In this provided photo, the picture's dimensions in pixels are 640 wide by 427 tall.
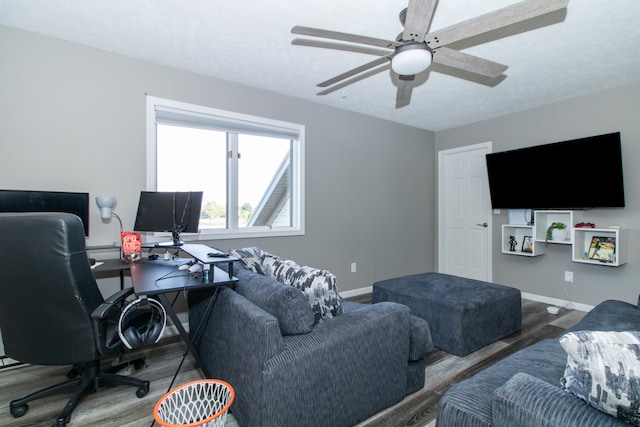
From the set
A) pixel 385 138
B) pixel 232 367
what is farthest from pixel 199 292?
pixel 385 138

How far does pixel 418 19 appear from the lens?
1607mm

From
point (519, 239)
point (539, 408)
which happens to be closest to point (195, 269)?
point (539, 408)

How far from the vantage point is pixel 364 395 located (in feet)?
5.36

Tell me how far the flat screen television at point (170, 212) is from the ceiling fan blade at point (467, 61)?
79.9 inches

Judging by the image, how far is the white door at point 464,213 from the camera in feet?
14.7

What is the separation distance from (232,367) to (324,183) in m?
2.62

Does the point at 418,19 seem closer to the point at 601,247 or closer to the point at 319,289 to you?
the point at 319,289

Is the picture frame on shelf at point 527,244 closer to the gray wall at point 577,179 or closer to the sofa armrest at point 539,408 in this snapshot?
the gray wall at point 577,179

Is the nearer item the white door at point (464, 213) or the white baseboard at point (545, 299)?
the white baseboard at point (545, 299)

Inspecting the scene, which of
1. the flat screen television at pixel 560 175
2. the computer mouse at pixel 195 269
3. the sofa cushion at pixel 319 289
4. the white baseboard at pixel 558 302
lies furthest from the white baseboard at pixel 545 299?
the computer mouse at pixel 195 269

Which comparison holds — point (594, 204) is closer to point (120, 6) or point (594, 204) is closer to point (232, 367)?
point (232, 367)

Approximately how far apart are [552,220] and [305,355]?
12.8 ft

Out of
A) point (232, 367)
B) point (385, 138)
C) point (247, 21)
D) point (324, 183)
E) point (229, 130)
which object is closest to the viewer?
point (232, 367)

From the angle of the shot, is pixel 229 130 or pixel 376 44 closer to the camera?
pixel 376 44
